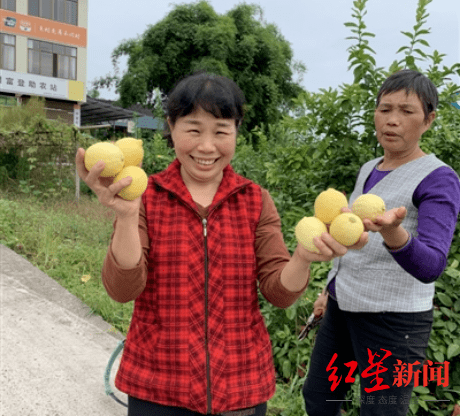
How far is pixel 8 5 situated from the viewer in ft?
67.0

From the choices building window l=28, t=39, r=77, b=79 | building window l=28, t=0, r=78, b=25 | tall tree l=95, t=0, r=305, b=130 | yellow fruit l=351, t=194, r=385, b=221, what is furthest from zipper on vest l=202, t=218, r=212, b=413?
building window l=28, t=0, r=78, b=25

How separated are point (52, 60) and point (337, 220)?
22832 mm

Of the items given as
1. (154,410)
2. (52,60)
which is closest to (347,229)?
(154,410)

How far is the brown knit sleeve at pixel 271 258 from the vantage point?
1.37 m

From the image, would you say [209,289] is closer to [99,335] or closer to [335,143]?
[335,143]

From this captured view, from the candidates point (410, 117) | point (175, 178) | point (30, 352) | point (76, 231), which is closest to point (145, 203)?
point (175, 178)

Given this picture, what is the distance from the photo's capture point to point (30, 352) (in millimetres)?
3303

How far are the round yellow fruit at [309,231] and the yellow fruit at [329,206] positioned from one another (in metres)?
0.05

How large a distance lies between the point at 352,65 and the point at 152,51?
17.6m

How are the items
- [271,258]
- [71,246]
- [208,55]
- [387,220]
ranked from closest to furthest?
[387,220]
[271,258]
[71,246]
[208,55]

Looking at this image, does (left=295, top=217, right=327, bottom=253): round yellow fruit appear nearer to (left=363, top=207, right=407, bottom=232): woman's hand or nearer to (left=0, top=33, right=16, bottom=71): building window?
(left=363, top=207, right=407, bottom=232): woman's hand

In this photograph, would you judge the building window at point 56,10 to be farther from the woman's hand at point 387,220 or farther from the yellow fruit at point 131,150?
the woman's hand at point 387,220

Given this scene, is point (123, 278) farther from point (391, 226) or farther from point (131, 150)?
point (391, 226)

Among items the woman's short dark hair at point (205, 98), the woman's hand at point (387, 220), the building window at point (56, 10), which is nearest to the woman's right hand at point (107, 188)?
the woman's short dark hair at point (205, 98)
